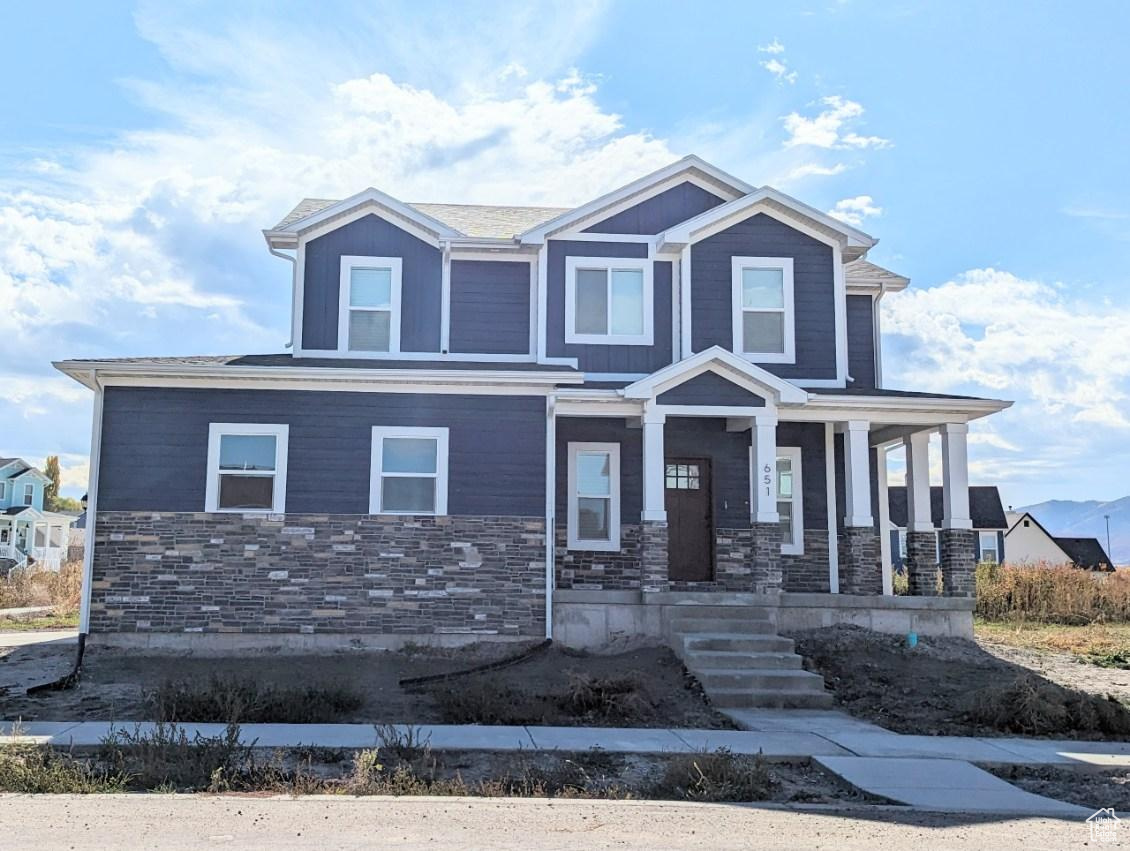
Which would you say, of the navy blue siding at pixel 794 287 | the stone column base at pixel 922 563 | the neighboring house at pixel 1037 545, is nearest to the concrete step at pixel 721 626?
the stone column base at pixel 922 563

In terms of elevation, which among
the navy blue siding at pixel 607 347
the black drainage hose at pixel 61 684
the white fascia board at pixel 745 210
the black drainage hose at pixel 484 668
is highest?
the white fascia board at pixel 745 210

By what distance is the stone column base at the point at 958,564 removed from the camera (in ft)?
52.9

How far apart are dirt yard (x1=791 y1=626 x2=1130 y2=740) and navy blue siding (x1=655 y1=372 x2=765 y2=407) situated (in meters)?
3.56

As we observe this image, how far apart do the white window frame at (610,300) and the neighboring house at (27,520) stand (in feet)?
137

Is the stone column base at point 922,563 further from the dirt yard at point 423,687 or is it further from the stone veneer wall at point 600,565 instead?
A: the dirt yard at point 423,687

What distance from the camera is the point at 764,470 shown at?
15.5 metres

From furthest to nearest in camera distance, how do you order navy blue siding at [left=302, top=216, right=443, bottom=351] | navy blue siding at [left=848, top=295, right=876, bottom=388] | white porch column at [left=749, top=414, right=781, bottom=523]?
navy blue siding at [left=848, top=295, right=876, bottom=388], navy blue siding at [left=302, top=216, right=443, bottom=351], white porch column at [left=749, top=414, right=781, bottom=523]


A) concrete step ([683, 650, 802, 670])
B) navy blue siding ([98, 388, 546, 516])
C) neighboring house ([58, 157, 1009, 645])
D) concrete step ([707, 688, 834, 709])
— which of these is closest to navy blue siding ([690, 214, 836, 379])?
neighboring house ([58, 157, 1009, 645])

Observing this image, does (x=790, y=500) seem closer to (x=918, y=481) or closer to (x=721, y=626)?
(x=918, y=481)

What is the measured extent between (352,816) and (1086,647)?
15.0 metres

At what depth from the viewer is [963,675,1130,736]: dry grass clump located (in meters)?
10.9

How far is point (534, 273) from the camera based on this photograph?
17.2 m

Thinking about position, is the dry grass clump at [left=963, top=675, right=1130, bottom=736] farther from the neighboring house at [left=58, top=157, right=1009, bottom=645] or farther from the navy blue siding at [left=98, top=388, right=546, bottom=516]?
the navy blue siding at [left=98, top=388, right=546, bottom=516]

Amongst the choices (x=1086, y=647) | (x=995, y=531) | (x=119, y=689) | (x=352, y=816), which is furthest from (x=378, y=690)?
(x=995, y=531)
